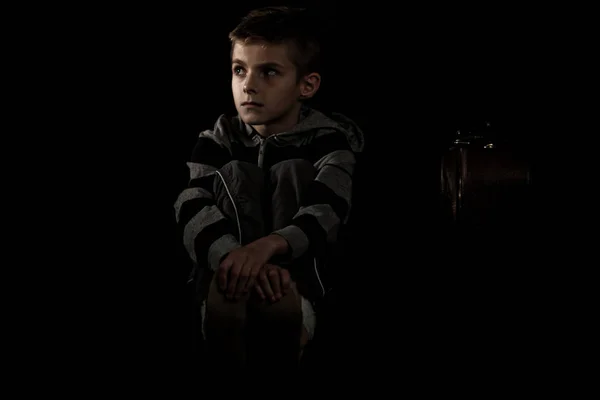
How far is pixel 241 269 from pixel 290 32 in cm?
42

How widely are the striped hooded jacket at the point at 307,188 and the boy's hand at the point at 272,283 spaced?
60 millimetres

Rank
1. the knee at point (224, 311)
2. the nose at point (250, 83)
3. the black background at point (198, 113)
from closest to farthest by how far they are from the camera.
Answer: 1. the knee at point (224, 311)
2. the nose at point (250, 83)
3. the black background at point (198, 113)

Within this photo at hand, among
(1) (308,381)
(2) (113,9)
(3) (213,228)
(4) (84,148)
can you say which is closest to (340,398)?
(1) (308,381)

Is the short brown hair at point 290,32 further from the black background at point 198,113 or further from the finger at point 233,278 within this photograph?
the finger at point 233,278

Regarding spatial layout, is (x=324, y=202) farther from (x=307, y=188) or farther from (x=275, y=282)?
(x=275, y=282)

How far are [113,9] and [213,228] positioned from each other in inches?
23.1

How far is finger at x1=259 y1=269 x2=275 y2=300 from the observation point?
0.99 m

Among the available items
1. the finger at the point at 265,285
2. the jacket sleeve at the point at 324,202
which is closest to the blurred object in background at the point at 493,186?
the jacket sleeve at the point at 324,202

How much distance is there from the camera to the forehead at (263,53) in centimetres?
115

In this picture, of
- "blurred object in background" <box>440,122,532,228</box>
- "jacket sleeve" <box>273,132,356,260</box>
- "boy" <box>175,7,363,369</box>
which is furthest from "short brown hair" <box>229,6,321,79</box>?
"blurred object in background" <box>440,122,532,228</box>

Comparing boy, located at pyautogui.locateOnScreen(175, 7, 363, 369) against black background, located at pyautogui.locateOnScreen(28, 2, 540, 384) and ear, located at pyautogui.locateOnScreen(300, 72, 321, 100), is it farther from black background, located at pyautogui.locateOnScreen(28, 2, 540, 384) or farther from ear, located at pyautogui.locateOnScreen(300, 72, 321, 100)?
black background, located at pyautogui.locateOnScreen(28, 2, 540, 384)

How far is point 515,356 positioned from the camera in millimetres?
1067

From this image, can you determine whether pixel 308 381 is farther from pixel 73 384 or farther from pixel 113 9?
pixel 113 9

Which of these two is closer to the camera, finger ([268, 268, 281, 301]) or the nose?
finger ([268, 268, 281, 301])
